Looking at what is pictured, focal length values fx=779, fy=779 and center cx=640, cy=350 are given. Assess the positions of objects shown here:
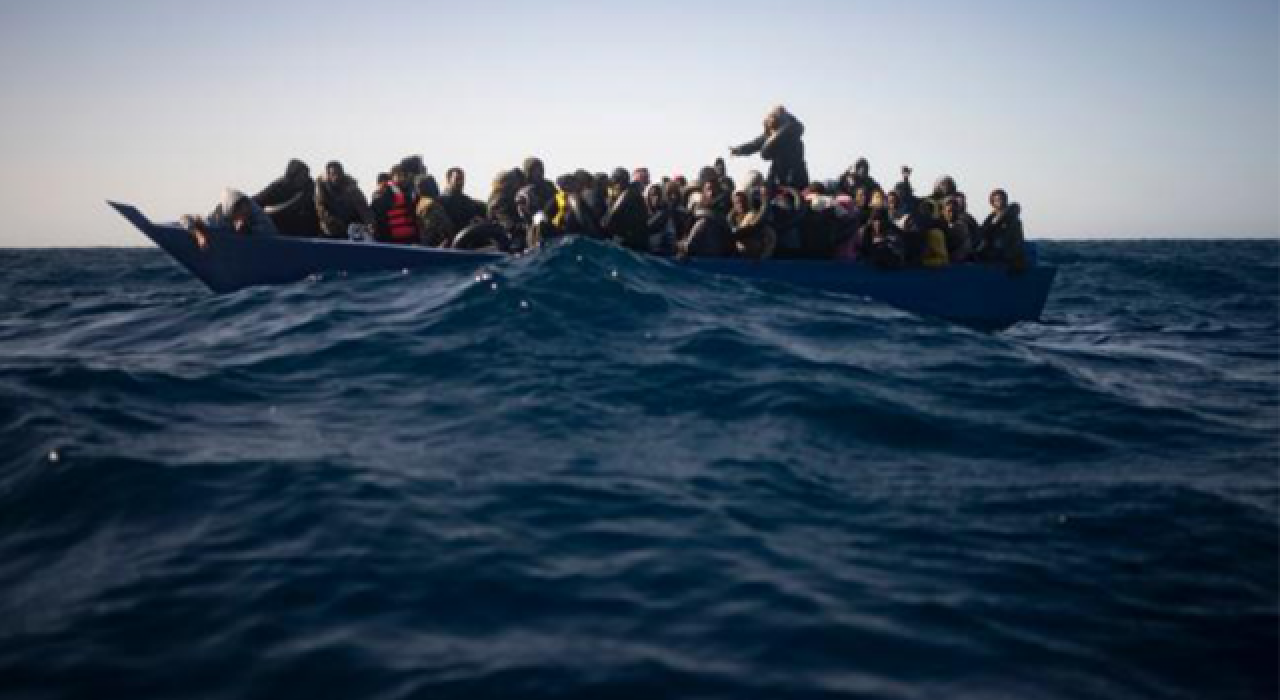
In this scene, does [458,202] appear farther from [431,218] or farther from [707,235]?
[707,235]

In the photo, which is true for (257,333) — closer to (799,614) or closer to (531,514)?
(531,514)

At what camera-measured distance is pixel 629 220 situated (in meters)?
13.3

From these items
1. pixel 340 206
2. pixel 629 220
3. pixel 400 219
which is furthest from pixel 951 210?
pixel 340 206

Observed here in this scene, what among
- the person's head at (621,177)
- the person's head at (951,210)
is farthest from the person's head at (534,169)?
the person's head at (951,210)

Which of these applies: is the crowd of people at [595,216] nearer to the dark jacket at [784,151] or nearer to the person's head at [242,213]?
the person's head at [242,213]

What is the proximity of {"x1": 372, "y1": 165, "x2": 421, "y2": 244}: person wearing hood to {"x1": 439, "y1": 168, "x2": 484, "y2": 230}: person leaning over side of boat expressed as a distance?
0.67m

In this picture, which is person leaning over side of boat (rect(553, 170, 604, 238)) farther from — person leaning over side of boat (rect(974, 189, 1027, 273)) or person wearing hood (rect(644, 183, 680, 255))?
person leaning over side of boat (rect(974, 189, 1027, 273))

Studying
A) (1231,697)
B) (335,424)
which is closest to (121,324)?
(335,424)

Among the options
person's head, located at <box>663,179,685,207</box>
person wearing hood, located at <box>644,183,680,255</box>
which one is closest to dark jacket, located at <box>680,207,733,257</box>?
person wearing hood, located at <box>644,183,680,255</box>

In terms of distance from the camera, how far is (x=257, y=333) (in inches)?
392

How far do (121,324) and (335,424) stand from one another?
772cm

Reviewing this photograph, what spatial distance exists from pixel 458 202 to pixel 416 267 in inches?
60.3

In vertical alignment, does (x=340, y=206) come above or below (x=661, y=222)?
above

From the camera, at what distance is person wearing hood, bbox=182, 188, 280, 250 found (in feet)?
43.0
